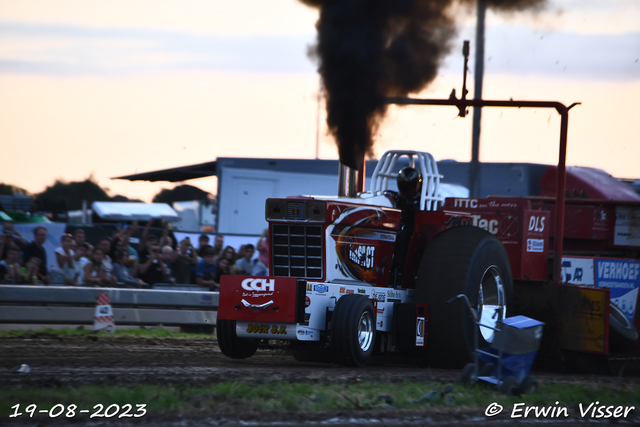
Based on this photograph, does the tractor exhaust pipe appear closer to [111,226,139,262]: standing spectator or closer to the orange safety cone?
the orange safety cone

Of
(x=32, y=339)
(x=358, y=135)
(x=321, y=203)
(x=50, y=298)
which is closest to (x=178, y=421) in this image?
(x=321, y=203)

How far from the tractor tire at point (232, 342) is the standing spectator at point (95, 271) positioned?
13.7ft

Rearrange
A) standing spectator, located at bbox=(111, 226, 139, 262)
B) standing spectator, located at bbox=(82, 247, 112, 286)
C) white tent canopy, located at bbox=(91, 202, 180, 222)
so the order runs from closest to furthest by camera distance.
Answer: standing spectator, located at bbox=(82, 247, 112, 286), standing spectator, located at bbox=(111, 226, 139, 262), white tent canopy, located at bbox=(91, 202, 180, 222)

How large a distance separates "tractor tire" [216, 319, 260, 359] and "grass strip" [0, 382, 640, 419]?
5.96 feet

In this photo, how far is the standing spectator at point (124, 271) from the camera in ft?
40.1

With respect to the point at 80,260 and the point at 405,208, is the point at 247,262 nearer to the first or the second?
the point at 80,260

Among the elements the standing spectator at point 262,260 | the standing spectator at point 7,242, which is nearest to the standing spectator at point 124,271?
the standing spectator at point 7,242

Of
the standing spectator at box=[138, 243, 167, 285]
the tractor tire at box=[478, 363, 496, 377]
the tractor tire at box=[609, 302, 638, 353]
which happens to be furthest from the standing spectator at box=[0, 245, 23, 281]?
the tractor tire at box=[609, 302, 638, 353]

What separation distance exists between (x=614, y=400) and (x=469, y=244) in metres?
2.45

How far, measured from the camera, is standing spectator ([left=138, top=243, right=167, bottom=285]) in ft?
41.2

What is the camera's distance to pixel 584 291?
870 centimetres

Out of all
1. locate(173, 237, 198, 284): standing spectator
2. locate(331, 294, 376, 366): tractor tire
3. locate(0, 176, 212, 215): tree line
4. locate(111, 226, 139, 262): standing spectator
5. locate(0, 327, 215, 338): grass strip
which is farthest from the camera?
locate(0, 176, 212, 215): tree line

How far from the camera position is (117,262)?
40.7 ft

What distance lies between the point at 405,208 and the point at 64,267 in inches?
215
